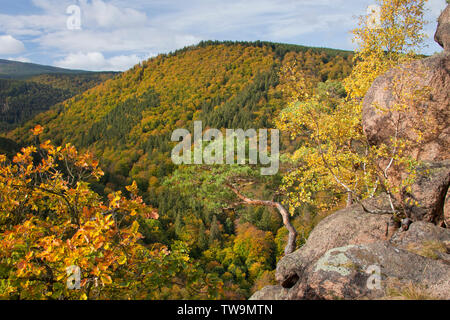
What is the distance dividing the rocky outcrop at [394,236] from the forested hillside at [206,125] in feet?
10.1

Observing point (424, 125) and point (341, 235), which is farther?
point (424, 125)

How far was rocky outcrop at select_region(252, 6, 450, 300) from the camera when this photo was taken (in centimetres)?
562

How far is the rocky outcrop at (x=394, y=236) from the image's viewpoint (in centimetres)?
562

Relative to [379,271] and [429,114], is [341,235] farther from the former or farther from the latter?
[429,114]

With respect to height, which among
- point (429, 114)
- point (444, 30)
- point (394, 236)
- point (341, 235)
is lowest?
point (341, 235)

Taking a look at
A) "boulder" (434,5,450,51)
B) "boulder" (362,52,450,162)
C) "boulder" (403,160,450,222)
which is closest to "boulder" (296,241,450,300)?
"boulder" (403,160,450,222)

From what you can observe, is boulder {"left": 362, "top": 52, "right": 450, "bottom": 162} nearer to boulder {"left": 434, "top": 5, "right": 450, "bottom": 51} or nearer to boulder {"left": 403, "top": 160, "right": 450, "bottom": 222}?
boulder {"left": 403, "top": 160, "right": 450, "bottom": 222}

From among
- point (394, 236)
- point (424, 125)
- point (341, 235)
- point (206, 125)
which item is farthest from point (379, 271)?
point (206, 125)

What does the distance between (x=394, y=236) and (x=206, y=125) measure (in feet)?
407

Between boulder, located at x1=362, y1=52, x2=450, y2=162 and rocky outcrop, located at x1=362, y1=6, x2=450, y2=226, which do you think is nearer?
rocky outcrop, located at x1=362, y1=6, x2=450, y2=226

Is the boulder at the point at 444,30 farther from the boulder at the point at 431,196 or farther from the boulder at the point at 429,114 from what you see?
the boulder at the point at 431,196

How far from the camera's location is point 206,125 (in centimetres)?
13000

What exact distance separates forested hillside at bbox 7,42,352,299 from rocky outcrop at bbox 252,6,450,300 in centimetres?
307
